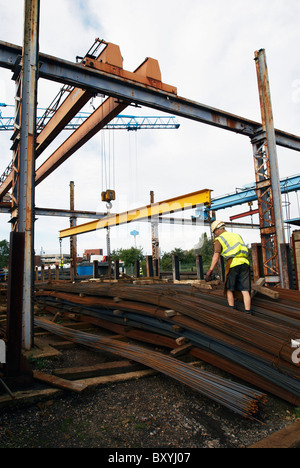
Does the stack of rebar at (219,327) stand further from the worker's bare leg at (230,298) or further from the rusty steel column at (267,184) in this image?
the rusty steel column at (267,184)

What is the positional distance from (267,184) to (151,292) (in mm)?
6885

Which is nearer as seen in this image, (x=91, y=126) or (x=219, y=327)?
(x=219, y=327)

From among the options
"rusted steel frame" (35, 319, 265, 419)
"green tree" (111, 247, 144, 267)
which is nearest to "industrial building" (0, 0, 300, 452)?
"rusted steel frame" (35, 319, 265, 419)

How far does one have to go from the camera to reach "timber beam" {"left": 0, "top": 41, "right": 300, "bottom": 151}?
6.45 meters

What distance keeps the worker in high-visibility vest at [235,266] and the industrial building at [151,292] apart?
0.29ft

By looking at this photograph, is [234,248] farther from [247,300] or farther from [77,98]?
[77,98]

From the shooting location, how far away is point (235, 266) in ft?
13.6

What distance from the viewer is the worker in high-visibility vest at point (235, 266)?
4023mm

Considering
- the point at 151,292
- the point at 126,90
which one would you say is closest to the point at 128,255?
the point at 126,90

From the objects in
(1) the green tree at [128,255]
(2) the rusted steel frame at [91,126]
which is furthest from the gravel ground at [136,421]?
(1) the green tree at [128,255]

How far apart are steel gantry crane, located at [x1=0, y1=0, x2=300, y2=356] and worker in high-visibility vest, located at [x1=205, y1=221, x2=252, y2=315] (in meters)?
2.80

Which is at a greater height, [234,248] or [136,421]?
[234,248]

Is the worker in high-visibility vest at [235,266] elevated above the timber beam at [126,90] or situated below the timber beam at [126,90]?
below

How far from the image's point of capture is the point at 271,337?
320 cm
